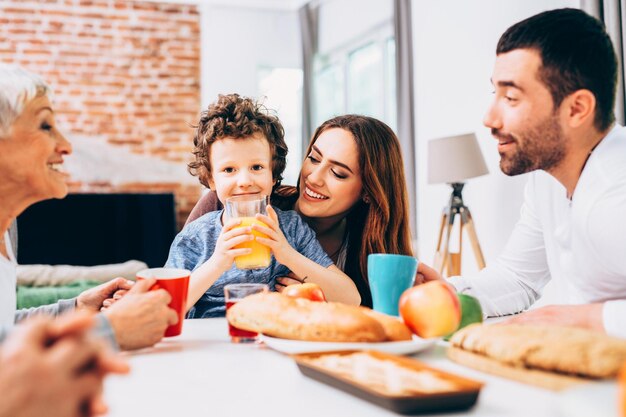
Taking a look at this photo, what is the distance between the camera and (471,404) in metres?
0.73

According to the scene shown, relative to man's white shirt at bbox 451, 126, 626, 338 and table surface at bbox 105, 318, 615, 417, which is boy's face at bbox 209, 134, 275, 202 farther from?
table surface at bbox 105, 318, 615, 417

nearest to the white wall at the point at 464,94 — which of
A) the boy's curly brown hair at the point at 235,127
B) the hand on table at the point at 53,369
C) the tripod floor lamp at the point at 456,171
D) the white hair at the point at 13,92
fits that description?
the tripod floor lamp at the point at 456,171

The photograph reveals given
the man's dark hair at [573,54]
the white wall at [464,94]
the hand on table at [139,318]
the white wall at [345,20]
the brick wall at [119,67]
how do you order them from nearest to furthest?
the hand on table at [139,318], the man's dark hair at [573,54], the white wall at [464,94], the white wall at [345,20], the brick wall at [119,67]

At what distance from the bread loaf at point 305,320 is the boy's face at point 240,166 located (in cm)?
73

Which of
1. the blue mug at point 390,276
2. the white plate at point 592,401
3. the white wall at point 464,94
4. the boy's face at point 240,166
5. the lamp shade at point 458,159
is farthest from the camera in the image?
the white wall at point 464,94

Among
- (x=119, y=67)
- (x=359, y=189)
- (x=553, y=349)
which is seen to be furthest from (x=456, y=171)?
(x=119, y=67)

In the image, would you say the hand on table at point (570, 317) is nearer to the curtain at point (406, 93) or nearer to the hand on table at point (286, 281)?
the hand on table at point (286, 281)

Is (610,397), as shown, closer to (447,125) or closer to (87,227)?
(447,125)

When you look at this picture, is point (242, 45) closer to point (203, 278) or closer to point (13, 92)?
point (203, 278)

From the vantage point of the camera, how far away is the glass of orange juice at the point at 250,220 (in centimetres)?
150

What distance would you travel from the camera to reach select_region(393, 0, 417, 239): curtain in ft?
16.9

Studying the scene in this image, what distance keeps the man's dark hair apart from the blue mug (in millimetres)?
681

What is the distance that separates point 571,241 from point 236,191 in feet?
3.15

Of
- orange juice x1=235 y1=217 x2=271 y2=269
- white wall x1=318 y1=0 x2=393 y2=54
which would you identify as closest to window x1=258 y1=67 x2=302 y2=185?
white wall x1=318 y1=0 x2=393 y2=54
